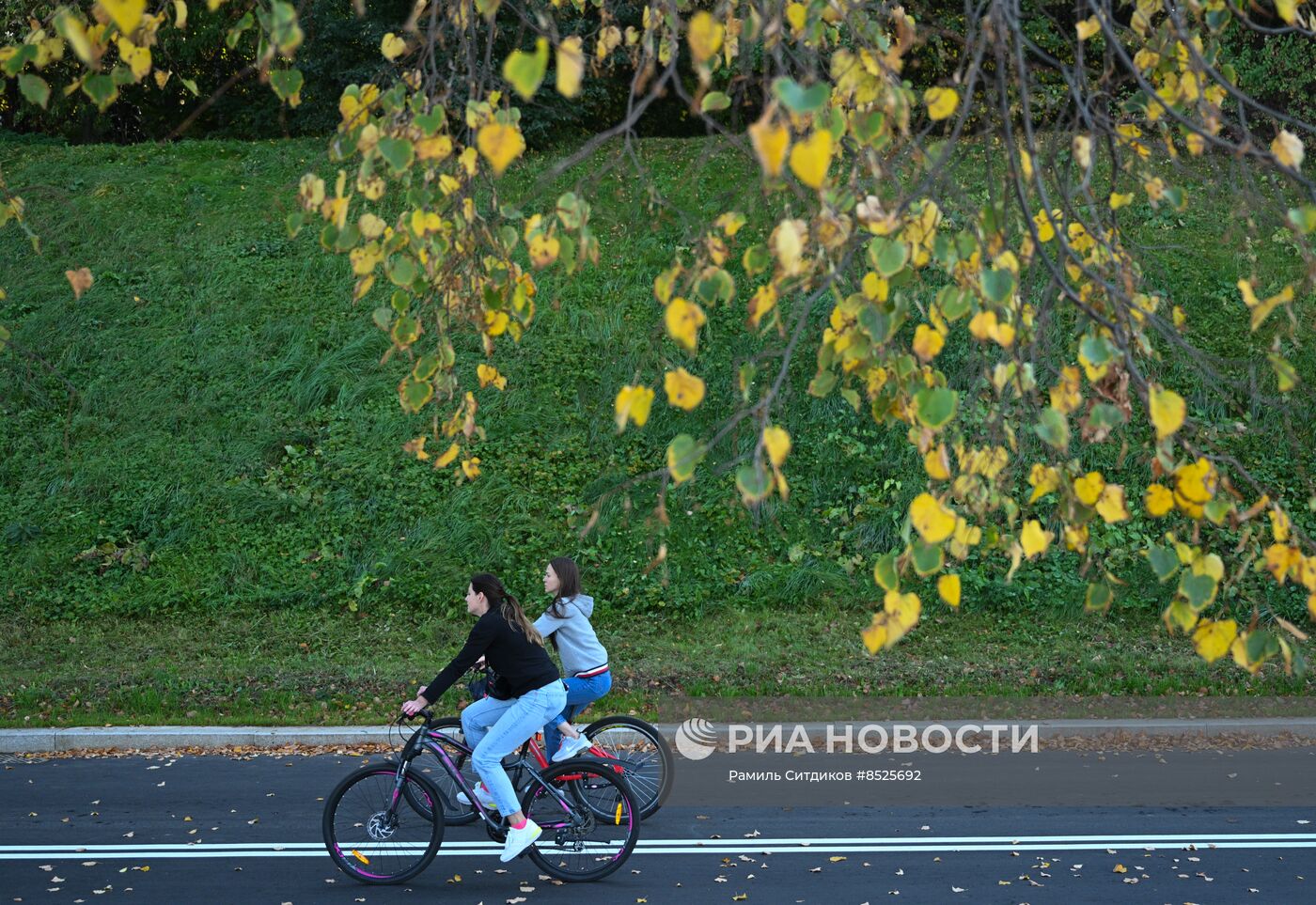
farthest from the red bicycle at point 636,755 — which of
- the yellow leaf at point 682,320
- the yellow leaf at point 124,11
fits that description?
the yellow leaf at point 124,11

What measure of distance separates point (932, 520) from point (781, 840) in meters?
4.76

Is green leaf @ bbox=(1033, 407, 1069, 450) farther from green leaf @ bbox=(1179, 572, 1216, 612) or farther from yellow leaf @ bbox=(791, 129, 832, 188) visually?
yellow leaf @ bbox=(791, 129, 832, 188)

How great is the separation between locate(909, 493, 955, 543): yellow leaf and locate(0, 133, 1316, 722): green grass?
650 centimetres

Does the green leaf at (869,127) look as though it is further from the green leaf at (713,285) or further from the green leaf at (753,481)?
the green leaf at (753,481)

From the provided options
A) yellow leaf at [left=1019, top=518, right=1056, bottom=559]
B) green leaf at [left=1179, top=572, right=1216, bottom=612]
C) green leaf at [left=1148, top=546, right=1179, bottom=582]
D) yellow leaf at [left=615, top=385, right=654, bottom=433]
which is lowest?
green leaf at [left=1179, top=572, right=1216, bottom=612]

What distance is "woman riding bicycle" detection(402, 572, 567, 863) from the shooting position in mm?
6176

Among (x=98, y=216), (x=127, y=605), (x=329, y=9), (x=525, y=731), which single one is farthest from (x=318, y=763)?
(x=329, y=9)

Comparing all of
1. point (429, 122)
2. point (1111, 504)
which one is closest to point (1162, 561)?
point (1111, 504)

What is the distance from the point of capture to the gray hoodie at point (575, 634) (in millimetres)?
7223

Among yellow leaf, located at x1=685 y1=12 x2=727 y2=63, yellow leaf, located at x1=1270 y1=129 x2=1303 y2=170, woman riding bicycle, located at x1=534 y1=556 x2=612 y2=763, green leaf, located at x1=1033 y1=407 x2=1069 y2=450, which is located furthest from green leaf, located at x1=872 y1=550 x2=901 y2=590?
woman riding bicycle, located at x1=534 y1=556 x2=612 y2=763

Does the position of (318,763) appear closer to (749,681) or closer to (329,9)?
(749,681)

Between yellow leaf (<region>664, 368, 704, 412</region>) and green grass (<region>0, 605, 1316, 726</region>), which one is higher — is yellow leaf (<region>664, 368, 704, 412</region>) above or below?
above

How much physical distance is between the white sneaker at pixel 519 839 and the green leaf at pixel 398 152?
3.83 metres

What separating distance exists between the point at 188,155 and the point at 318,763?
51.7ft
